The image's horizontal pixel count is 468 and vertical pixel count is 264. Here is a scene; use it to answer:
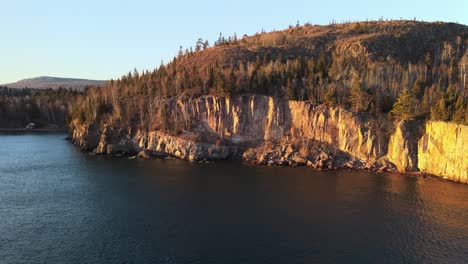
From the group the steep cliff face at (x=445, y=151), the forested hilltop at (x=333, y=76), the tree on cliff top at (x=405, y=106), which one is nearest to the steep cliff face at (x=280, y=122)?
the forested hilltop at (x=333, y=76)

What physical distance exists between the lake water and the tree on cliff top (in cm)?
1650

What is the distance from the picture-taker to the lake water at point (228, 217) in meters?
44.6

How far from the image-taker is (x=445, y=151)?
262 feet

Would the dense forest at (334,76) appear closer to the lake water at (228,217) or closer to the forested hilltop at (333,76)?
the forested hilltop at (333,76)

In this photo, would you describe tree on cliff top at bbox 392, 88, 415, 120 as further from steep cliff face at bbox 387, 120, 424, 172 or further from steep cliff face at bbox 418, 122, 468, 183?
steep cliff face at bbox 418, 122, 468, 183

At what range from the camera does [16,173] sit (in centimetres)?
8944

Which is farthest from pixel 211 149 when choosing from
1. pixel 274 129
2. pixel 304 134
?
pixel 304 134

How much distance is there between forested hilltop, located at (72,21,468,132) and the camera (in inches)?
3750

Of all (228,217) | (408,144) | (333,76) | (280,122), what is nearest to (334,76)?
(333,76)

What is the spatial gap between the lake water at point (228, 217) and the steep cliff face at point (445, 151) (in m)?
4.64

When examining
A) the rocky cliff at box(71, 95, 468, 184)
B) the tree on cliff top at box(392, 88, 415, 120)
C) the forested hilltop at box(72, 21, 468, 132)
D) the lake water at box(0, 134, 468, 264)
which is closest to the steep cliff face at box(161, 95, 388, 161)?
the rocky cliff at box(71, 95, 468, 184)

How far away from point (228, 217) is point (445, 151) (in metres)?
54.8

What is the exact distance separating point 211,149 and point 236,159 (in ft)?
26.6

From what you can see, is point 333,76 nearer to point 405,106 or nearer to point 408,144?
point 405,106
